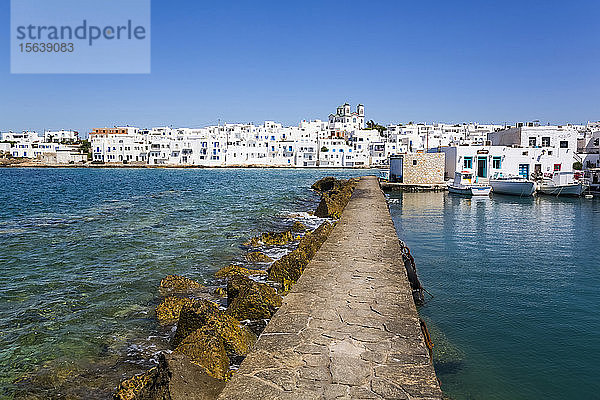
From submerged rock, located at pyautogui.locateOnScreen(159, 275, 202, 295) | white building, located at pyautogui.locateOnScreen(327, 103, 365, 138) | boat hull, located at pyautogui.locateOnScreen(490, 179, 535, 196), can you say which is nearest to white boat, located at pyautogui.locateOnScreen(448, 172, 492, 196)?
boat hull, located at pyautogui.locateOnScreen(490, 179, 535, 196)

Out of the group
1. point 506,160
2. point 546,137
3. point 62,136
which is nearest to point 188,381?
point 506,160

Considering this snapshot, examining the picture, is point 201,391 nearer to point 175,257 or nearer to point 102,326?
point 102,326

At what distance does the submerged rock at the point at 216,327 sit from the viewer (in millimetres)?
6469

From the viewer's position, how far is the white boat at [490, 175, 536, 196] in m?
34.3

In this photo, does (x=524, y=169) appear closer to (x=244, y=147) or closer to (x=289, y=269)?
(x=289, y=269)

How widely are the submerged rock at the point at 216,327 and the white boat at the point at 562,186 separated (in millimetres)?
33986

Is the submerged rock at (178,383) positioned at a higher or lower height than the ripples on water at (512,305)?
higher

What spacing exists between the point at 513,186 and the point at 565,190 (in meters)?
3.62

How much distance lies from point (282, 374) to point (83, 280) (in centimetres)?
860

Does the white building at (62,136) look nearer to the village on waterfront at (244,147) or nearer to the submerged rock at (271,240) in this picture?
the village on waterfront at (244,147)

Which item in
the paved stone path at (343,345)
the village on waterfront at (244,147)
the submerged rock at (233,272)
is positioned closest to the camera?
the paved stone path at (343,345)

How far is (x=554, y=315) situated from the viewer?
9117 millimetres

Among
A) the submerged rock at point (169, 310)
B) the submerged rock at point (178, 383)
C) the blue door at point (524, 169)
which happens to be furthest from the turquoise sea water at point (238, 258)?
the blue door at point (524, 169)

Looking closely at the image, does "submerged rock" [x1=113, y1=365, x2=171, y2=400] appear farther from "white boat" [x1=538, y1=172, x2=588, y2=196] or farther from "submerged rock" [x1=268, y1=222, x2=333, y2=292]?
"white boat" [x1=538, y1=172, x2=588, y2=196]
